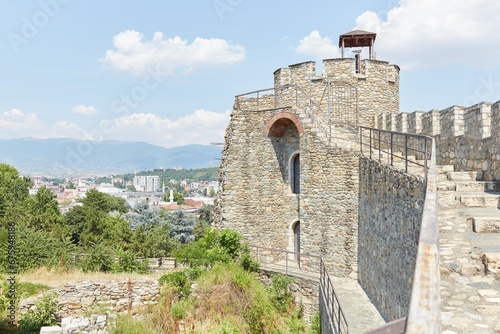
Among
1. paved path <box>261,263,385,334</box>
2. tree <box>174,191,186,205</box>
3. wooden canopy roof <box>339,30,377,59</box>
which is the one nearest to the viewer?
paved path <box>261,263,385,334</box>

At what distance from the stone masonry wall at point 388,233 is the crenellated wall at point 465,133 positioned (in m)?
2.17

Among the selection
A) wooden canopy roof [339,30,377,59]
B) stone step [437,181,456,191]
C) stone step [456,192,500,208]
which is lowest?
stone step [456,192,500,208]

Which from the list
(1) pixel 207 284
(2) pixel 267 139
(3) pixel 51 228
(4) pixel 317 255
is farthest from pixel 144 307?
(3) pixel 51 228

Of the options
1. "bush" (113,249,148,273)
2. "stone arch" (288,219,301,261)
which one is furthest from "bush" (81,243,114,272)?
"stone arch" (288,219,301,261)

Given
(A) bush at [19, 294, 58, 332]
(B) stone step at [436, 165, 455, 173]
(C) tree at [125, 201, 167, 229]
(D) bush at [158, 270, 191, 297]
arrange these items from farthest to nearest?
(C) tree at [125, 201, 167, 229], (D) bush at [158, 270, 191, 297], (A) bush at [19, 294, 58, 332], (B) stone step at [436, 165, 455, 173]

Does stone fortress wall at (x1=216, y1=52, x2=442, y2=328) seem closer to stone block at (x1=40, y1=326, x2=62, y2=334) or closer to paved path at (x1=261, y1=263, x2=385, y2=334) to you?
paved path at (x1=261, y1=263, x2=385, y2=334)

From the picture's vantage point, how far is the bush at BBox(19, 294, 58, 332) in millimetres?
11258

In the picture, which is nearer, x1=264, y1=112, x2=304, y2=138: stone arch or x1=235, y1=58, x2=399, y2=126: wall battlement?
x1=264, y1=112, x2=304, y2=138: stone arch

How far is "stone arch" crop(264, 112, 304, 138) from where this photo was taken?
13970mm

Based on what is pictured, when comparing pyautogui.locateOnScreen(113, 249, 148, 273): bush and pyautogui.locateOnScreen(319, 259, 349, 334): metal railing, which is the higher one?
pyautogui.locateOnScreen(319, 259, 349, 334): metal railing

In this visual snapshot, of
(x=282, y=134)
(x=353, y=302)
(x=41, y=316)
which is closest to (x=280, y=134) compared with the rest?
(x=282, y=134)

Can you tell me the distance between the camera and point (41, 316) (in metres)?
11.7

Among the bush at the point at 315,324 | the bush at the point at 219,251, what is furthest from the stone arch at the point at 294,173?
the bush at the point at 315,324

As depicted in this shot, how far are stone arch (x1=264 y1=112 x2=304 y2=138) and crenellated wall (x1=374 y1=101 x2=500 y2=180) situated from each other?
3714 mm
